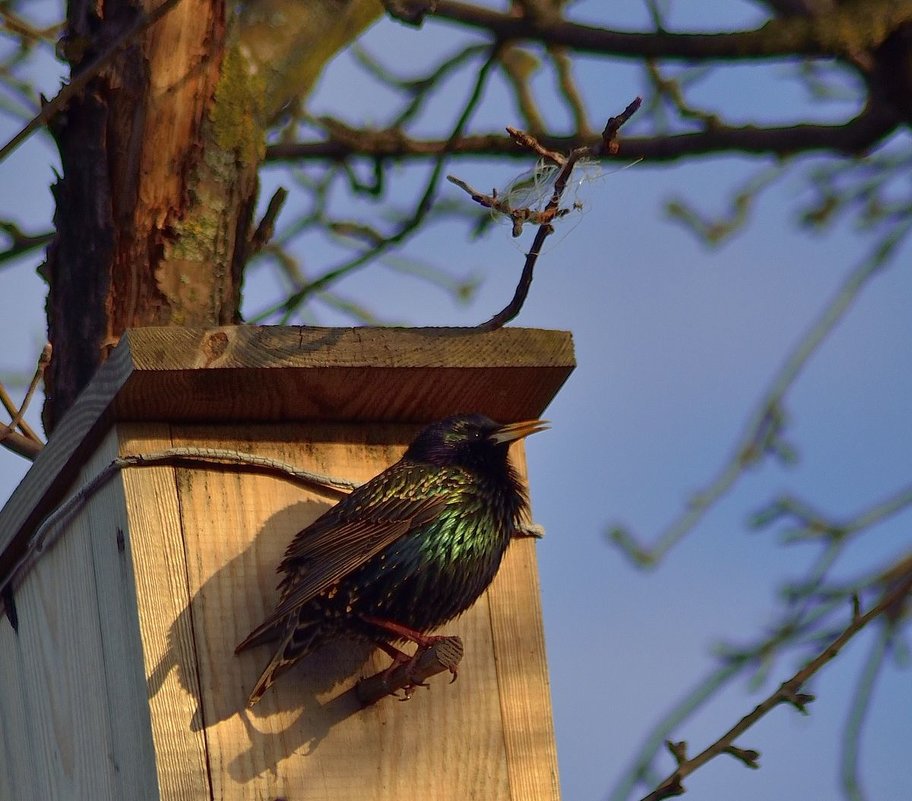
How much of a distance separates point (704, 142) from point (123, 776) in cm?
223

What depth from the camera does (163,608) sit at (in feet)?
8.77

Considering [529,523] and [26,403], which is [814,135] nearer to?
[529,523]

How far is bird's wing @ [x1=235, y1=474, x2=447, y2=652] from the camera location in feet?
8.48

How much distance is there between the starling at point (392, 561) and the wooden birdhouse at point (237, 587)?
0.09 meters

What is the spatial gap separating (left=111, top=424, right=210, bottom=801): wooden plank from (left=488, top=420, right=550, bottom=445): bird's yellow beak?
1.98 ft

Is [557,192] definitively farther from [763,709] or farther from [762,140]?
[762,140]

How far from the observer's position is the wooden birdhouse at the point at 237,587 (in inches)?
104

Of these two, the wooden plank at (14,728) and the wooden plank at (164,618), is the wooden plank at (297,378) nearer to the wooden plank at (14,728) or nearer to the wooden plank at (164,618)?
the wooden plank at (164,618)

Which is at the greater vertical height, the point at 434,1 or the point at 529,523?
the point at 434,1

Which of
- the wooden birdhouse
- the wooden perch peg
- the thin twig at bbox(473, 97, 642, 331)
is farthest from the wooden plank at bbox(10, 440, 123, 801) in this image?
the thin twig at bbox(473, 97, 642, 331)

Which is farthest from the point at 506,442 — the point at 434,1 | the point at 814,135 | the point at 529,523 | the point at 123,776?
the point at 814,135

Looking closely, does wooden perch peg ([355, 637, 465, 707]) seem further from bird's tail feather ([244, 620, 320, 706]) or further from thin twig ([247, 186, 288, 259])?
thin twig ([247, 186, 288, 259])

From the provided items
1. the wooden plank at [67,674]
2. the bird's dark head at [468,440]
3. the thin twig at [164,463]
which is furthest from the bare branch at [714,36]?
the wooden plank at [67,674]

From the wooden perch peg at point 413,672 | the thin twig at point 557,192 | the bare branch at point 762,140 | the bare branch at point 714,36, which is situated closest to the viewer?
the thin twig at point 557,192
